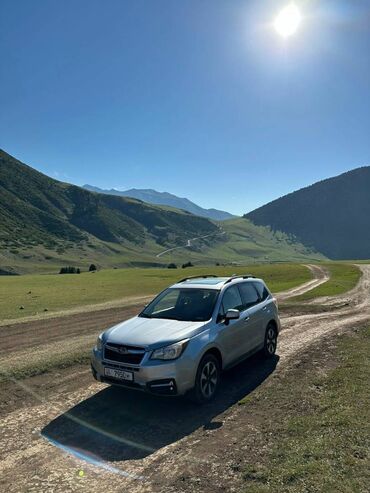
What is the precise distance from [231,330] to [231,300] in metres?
0.92

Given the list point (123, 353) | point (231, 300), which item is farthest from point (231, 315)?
point (123, 353)

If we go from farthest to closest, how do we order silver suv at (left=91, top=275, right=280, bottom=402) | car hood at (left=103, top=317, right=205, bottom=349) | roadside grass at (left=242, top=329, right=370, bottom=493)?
car hood at (left=103, top=317, right=205, bottom=349) < silver suv at (left=91, top=275, right=280, bottom=402) < roadside grass at (left=242, top=329, right=370, bottom=493)

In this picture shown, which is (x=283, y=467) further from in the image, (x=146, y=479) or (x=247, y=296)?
(x=247, y=296)

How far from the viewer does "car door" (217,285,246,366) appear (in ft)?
28.9

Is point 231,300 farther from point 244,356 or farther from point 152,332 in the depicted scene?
point 152,332

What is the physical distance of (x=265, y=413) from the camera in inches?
297

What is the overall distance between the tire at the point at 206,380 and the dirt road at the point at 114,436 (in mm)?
207

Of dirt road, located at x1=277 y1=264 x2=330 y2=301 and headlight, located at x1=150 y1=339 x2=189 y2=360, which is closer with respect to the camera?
headlight, located at x1=150 y1=339 x2=189 y2=360

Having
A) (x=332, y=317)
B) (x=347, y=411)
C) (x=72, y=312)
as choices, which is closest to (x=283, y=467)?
(x=347, y=411)

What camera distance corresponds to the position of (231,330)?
913 centimetres

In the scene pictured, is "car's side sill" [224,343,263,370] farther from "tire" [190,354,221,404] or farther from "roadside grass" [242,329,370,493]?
"roadside grass" [242,329,370,493]

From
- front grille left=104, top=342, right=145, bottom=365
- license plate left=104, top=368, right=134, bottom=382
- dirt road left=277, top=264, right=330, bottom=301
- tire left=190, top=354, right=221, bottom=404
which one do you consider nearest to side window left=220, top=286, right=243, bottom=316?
tire left=190, top=354, right=221, bottom=404

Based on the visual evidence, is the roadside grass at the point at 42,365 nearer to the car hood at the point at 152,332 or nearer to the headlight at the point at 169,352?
the car hood at the point at 152,332

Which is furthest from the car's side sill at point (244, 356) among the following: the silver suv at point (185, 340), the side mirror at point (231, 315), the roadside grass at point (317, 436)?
the side mirror at point (231, 315)
